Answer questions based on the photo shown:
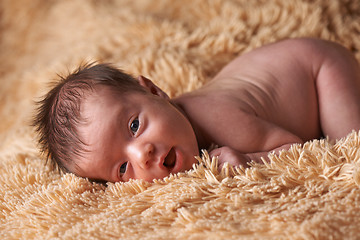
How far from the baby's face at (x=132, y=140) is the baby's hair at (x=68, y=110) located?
0.8 inches

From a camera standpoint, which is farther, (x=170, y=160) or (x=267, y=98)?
(x=267, y=98)

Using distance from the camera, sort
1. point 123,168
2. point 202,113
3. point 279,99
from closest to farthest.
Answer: point 123,168 < point 202,113 < point 279,99

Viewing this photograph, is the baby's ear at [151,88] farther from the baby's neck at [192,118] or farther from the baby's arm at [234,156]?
the baby's arm at [234,156]

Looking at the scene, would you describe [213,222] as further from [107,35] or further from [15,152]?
[107,35]

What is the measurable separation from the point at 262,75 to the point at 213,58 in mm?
330

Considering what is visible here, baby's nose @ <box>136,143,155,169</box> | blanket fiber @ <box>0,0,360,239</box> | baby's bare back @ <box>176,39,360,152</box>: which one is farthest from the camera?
baby's bare back @ <box>176,39,360,152</box>

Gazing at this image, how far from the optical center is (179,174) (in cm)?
90

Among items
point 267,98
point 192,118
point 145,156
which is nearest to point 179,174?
point 145,156

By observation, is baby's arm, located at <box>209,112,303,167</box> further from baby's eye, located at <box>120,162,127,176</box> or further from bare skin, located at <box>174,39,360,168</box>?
baby's eye, located at <box>120,162,127,176</box>

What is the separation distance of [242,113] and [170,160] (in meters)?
0.21

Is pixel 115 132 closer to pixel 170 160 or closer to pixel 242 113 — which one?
pixel 170 160

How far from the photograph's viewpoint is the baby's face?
95cm

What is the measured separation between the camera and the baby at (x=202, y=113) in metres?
0.97

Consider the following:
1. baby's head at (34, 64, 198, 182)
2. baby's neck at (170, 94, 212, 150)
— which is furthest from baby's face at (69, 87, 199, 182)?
baby's neck at (170, 94, 212, 150)
